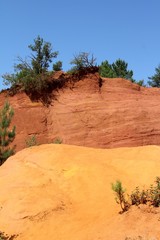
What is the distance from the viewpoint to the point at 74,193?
21.4 ft

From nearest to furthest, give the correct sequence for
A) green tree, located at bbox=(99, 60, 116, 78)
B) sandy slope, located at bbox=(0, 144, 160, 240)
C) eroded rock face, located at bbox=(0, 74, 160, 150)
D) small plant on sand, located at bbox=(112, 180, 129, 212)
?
sandy slope, located at bbox=(0, 144, 160, 240) < small plant on sand, located at bbox=(112, 180, 129, 212) < eroded rock face, located at bbox=(0, 74, 160, 150) < green tree, located at bbox=(99, 60, 116, 78)

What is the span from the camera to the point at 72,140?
2125cm

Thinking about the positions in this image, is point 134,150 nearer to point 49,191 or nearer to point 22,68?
point 49,191

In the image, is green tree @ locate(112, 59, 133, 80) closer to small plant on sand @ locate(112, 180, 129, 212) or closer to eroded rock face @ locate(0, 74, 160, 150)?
eroded rock face @ locate(0, 74, 160, 150)

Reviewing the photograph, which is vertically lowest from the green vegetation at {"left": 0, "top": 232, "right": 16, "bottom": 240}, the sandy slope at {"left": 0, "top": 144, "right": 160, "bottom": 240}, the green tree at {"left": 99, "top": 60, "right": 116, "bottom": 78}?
the green vegetation at {"left": 0, "top": 232, "right": 16, "bottom": 240}

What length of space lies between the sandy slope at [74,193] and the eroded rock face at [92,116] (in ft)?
42.2

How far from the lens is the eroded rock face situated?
21.2m

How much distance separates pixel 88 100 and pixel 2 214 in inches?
663

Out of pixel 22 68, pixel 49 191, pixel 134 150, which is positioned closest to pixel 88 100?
pixel 22 68

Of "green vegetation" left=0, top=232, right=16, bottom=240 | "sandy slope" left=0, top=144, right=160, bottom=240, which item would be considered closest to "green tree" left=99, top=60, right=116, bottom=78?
"sandy slope" left=0, top=144, right=160, bottom=240

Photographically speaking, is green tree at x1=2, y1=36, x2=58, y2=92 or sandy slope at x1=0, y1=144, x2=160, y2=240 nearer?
sandy slope at x1=0, y1=144, x2=160, y2=240

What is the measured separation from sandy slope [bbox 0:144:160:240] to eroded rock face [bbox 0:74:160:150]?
1286 centimetres

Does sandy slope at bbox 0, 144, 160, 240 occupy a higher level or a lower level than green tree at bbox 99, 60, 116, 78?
lower

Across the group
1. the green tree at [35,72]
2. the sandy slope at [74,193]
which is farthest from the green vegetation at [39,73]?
the sandy slope at [74,193]
